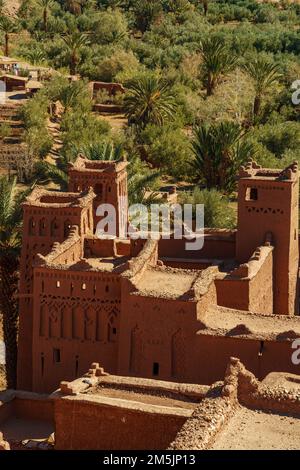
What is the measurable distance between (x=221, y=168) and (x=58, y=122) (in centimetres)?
1034

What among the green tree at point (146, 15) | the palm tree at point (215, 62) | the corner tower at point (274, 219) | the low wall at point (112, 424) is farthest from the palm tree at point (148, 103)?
the low wall at point (112, 424)

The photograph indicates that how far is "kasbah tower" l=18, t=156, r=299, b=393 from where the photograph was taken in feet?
66.1

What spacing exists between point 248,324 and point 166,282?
6.51ft

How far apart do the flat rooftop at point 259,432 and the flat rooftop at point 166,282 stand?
5.05 metres

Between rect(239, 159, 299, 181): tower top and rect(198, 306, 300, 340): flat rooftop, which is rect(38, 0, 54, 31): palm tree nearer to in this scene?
rect(239, 159, 299, 181): tower top

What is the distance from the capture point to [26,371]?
75.5 ft

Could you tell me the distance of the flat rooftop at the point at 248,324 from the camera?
1955 centimetres

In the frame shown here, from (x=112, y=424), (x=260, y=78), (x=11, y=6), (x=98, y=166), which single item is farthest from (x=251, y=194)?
(x=11, y=6)

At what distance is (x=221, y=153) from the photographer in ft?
132

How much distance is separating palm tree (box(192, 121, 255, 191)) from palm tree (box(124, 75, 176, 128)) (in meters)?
7.09

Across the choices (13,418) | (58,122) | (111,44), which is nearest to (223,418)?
(13,418)

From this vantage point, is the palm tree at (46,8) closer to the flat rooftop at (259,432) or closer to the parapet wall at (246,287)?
the parapet wall at (246,287)

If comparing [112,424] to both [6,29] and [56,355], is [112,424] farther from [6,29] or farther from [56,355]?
[6,29]
